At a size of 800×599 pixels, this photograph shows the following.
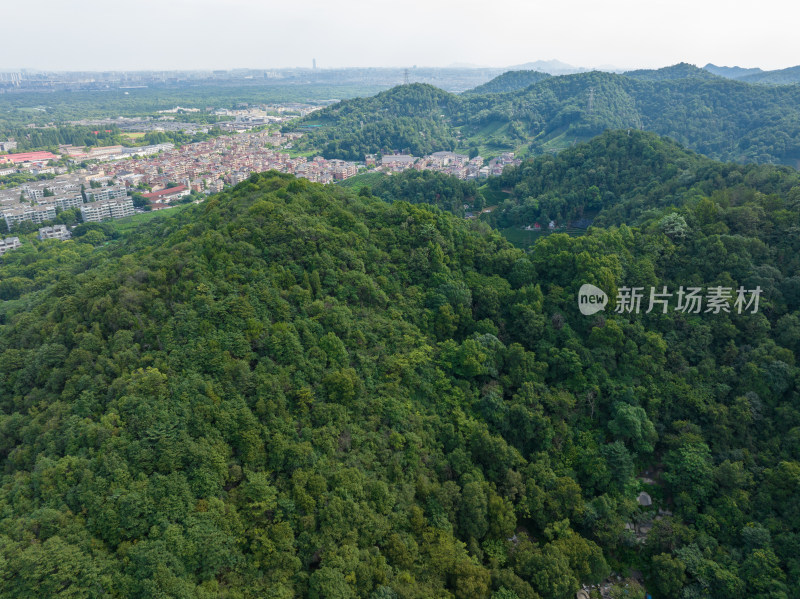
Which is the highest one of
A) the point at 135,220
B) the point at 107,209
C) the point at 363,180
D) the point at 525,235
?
the point at 363,180

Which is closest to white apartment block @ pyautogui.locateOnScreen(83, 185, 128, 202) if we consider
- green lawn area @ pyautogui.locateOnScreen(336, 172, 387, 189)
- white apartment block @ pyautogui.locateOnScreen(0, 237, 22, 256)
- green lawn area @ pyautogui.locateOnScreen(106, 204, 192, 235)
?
green lawn area @ pyautogui.locateOnScreen(106, 204, 192, 235)

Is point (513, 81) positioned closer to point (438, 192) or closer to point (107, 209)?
point (438, 192)

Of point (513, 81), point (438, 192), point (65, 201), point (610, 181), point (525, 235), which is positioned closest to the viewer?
Answer: point (525, 235)

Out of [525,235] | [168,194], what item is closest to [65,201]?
[168,194]

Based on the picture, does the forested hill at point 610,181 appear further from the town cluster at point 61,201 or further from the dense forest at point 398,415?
the town cluster at point 61,201

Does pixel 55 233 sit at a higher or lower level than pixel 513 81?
lower

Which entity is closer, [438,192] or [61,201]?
[438,192]

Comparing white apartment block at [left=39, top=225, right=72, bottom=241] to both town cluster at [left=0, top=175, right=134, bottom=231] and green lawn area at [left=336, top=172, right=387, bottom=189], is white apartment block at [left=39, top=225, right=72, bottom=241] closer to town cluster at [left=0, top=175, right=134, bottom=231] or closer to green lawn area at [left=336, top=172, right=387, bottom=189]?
town cluster at [left=0, top=175, right=134, bottom=231]
